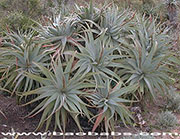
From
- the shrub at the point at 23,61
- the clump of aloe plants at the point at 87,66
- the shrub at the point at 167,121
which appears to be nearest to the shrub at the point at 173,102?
the shrub at the point at 167,121

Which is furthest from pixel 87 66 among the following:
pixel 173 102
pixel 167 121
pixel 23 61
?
pixel 173 102

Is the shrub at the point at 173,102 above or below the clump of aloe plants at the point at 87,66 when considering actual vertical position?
below

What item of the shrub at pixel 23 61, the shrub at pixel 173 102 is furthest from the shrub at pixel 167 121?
the shrub at pixel 23 61

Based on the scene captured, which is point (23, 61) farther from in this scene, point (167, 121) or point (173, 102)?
point (173, 102)

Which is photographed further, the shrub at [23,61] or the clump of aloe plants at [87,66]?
the shrub at [23,61]

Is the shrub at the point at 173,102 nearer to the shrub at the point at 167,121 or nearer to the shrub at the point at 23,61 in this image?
the shrub at the point at 167,121

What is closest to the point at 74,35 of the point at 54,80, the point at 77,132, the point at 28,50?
the point at 28,50

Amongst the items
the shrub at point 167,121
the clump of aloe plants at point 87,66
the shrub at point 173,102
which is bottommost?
the shrub at point 167,121

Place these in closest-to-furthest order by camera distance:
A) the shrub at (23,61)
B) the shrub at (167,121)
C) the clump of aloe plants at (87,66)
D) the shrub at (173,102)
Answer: the clump of aloe plants at (87,66) < the shrub at (23,61) < the shrub at (167,121) < the shrub at (173,102)

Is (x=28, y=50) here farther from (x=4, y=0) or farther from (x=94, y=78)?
(x=4, y=0)

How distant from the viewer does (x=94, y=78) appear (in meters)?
3.70

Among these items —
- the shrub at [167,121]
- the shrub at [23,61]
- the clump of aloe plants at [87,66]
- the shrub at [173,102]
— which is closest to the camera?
the clump of aloe plants at [87,66]

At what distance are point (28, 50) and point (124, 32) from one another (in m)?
1.57

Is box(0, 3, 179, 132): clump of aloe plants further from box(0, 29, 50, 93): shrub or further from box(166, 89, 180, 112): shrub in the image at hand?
box(166, 89, 180, 112): shrub
